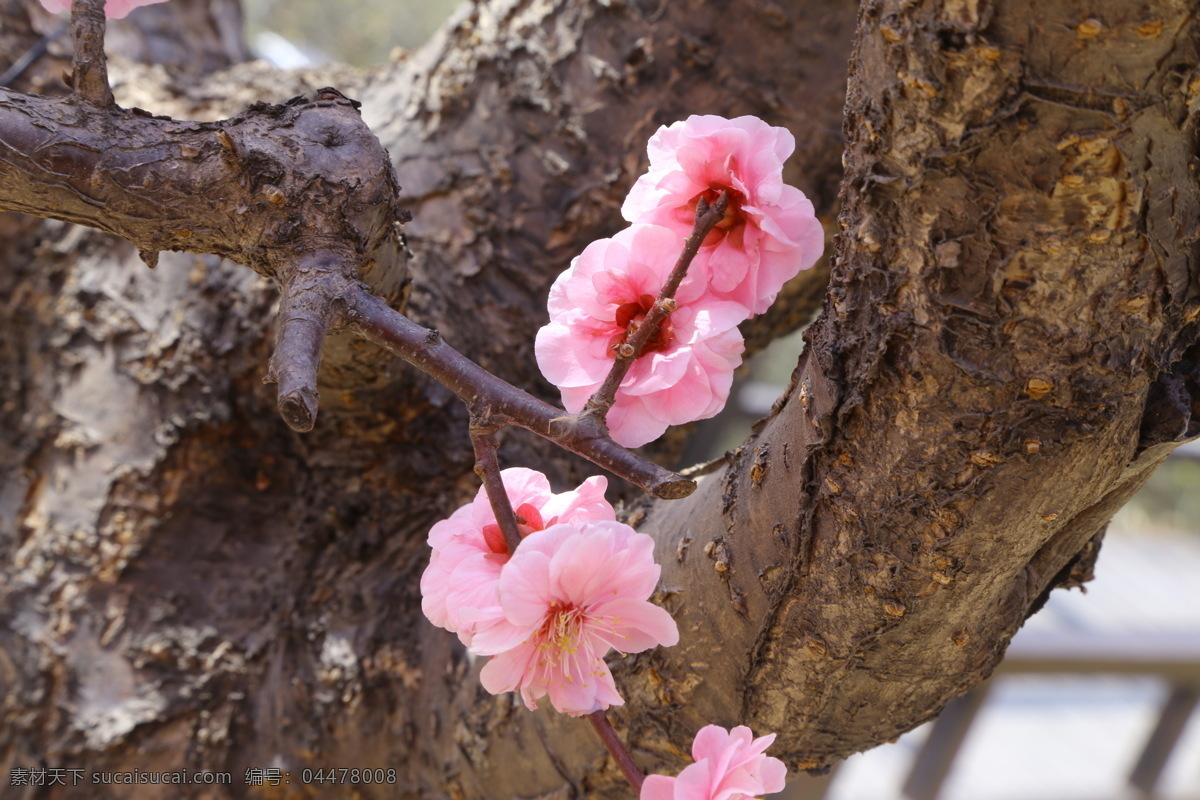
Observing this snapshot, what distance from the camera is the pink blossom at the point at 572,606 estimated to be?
1.24 ft

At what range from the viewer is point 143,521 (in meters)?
0.91

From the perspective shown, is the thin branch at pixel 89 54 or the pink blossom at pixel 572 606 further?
the thin branch at pixel 89 54

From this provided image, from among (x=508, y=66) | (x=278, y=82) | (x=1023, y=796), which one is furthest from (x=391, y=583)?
(x=1023, y=796)

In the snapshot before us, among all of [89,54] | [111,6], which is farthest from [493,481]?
[111,6]

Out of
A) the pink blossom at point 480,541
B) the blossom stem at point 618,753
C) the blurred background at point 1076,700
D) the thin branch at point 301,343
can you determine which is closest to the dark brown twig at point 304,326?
the thin branch at point 301,343

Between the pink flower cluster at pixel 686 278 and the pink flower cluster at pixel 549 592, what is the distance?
0.19 ft

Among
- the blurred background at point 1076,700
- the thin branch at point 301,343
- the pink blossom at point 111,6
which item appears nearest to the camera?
the thin branch at point 301,343

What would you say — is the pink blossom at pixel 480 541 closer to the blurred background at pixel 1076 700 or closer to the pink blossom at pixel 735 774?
the pink blossom at pixel 735 774

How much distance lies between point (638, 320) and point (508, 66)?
0.57 m

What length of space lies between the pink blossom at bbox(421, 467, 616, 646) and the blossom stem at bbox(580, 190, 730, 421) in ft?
0.14

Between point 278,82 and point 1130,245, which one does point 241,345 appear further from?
point 1130,245

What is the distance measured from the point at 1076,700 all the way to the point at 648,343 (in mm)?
2953

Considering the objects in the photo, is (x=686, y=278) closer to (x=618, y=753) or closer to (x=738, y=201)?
(x=738, y=201)

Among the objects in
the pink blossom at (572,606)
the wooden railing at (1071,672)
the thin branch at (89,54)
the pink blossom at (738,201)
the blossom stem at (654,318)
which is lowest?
the pink blossom at (572,606)
